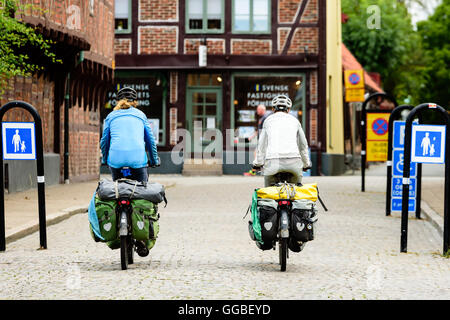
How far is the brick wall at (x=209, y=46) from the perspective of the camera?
28.5 meters

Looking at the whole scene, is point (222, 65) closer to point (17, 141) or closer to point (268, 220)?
point (17, 141)

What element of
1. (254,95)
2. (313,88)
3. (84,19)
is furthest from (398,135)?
(254,95)

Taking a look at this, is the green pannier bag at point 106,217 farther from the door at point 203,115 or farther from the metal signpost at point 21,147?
the door at point 203,115

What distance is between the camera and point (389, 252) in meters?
10.1

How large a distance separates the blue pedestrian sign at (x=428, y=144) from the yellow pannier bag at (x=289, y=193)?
1970 millimetres

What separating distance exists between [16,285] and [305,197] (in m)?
2.71

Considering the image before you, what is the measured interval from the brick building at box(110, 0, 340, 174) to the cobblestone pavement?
47.2ft

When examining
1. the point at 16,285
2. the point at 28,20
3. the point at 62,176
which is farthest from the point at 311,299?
the point at 62,176

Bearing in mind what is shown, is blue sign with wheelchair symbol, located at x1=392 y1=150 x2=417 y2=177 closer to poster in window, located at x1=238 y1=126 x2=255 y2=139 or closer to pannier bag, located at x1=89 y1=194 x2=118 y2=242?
pannier bag, located at x1=89 y1=194 x2=118 y2=242

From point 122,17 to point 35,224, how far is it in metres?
17.7

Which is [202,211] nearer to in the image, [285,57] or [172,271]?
[172,271]

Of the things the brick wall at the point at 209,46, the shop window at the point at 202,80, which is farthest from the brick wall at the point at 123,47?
the shop window at the point at 202,80
